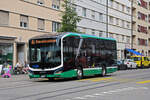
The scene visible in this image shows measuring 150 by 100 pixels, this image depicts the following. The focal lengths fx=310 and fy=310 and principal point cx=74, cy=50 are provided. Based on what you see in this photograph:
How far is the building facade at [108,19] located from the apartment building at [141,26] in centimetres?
263

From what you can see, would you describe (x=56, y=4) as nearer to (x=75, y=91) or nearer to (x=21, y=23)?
(x=21, y=23)

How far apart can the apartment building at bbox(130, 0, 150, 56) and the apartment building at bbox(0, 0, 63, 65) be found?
29.6 m

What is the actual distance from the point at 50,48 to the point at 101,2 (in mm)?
34089

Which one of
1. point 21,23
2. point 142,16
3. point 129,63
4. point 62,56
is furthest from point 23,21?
point 142,16

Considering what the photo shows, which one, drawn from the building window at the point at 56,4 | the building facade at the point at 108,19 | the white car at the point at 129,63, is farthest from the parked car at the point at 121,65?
the building window at the point at 56,4

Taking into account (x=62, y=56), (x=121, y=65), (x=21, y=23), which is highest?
(x=21, y=23)

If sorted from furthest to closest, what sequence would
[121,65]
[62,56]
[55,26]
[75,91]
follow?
[121,65], [55,26], [62,56], [75,91]

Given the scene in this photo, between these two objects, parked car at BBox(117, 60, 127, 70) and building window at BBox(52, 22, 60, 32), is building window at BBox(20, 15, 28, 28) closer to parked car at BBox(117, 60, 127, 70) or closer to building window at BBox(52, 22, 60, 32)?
building window at BBox(52, 22, 60, 32)

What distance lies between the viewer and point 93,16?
49.6 meters

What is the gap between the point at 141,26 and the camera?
68.2m

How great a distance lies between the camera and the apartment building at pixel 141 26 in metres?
64.8

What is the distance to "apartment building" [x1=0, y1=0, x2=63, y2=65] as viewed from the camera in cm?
3166

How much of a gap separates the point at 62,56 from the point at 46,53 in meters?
1.02

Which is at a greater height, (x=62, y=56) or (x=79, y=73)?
(x=62, y=56)
